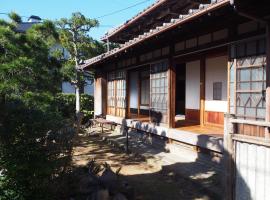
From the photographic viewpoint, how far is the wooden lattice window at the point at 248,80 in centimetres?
684

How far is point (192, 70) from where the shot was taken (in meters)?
12.0

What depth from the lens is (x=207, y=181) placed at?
691 centimetres

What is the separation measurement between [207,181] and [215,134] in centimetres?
225

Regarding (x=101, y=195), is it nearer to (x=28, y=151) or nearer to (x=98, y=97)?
(x=28, y=151)

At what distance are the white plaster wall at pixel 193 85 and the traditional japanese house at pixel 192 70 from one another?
1cm

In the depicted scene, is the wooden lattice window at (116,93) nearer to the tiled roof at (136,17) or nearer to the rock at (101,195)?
the tiled roof at (136,17)

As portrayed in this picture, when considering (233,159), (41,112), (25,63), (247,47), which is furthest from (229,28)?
(25,63)

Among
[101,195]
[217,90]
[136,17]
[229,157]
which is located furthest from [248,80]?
[136,17]

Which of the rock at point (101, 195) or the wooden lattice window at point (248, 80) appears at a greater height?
the wooden lattice window at point (248, 80)

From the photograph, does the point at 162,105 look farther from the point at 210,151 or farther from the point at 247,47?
the point at 247,47

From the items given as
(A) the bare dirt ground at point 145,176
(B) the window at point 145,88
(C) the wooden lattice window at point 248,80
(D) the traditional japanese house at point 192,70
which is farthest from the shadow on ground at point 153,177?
(B) the window at point 145,88

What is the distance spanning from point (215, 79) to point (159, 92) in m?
1.88

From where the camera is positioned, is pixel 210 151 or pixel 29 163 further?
pixel 210 151

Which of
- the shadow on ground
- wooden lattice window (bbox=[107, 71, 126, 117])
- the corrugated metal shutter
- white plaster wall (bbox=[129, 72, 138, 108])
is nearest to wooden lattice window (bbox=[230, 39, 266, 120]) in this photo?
the shadow on ground
